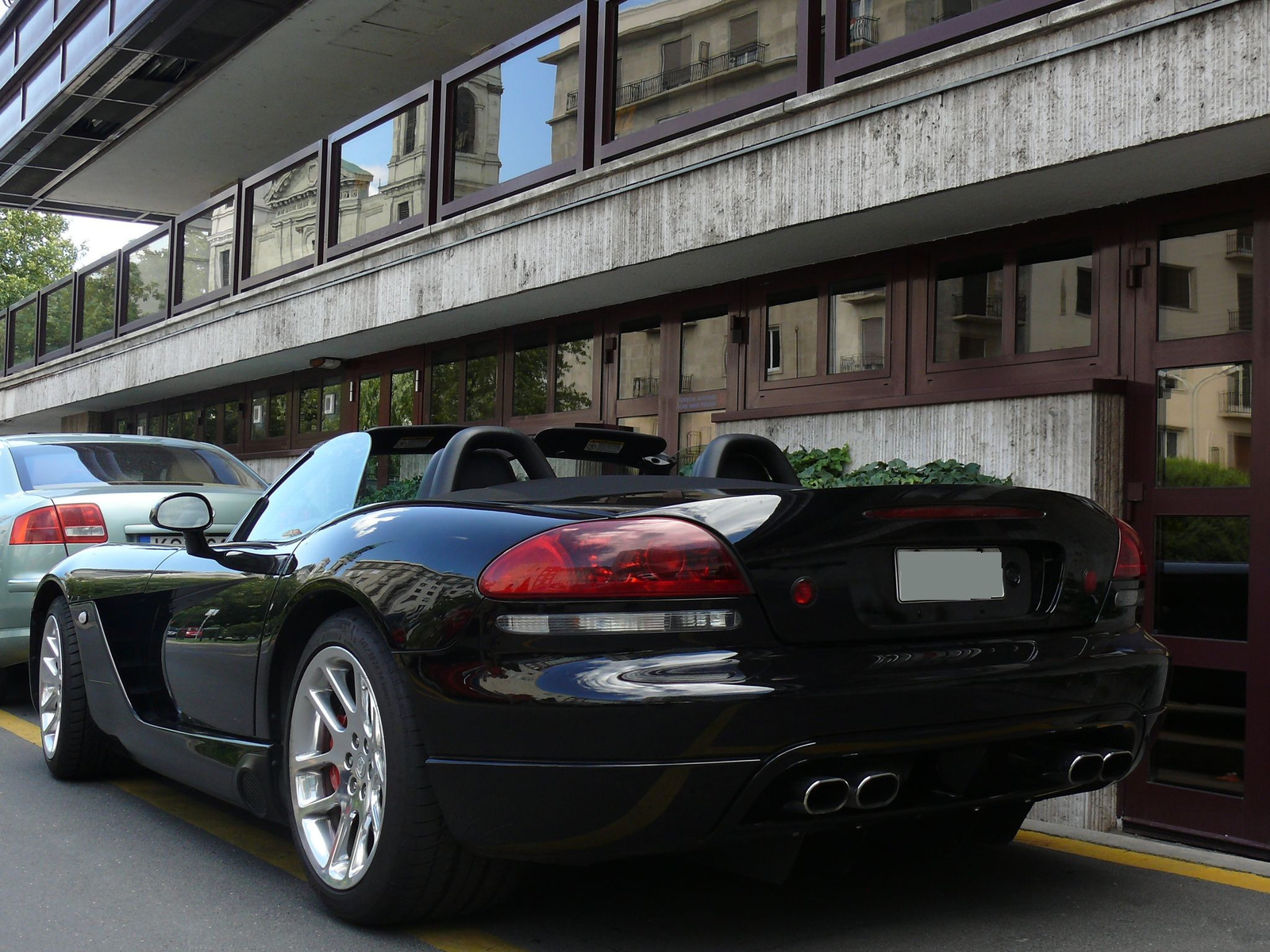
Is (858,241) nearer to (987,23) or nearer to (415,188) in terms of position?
(987,23)

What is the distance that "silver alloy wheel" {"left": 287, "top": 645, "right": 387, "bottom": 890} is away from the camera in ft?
10.9

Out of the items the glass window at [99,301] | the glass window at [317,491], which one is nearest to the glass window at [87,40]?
the glass window at [99,301]

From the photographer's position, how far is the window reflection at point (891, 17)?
628 cm

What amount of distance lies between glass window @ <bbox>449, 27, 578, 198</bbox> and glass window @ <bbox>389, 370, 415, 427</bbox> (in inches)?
101

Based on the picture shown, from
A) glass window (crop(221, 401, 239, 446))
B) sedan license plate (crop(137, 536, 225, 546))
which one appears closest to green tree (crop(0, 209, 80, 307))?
glass window (crop(221, 401, 239, 446))

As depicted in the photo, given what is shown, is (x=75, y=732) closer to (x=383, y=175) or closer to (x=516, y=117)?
(x=516, y=117)

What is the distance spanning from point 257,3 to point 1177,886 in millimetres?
12066

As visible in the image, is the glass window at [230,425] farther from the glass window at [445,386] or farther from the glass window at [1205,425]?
the glass window at [1205,425]

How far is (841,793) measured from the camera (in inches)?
115

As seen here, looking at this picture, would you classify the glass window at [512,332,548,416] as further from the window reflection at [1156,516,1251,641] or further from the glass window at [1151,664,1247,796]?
the glass window at [1151,664,1247,796]

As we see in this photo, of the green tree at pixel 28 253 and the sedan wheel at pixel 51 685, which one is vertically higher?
the green tree at pixel 28 253

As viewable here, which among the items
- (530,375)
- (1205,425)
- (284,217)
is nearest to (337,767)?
(1205,425)

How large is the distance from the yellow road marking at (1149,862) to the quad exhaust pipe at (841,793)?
5.71 ft

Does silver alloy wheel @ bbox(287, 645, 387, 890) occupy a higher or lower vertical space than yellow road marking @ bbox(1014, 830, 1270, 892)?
higher
